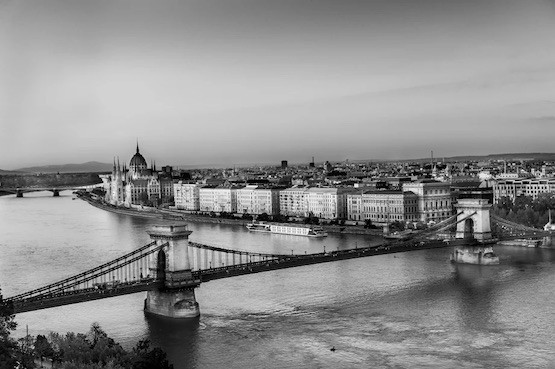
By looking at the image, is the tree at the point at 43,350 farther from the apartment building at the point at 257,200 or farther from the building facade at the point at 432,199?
the apartment building at the point at 257,200

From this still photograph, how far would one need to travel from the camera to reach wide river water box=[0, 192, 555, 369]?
9.89 meters

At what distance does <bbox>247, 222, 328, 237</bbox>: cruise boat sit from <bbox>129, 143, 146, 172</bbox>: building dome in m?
26.6

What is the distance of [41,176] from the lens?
3735 inches

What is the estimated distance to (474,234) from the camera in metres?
18.4

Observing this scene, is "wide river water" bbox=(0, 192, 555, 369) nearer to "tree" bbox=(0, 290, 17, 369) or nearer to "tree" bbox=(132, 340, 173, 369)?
"tree" bbox=(132, 340, 173, 369)

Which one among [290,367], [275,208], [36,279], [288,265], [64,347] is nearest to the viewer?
[64,347]

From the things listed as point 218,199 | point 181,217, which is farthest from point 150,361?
point 218,199

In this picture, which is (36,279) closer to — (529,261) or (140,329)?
(140,329)

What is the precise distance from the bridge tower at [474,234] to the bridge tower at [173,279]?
769 centimetres

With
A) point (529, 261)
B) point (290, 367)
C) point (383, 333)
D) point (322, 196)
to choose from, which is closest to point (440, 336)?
point (383, 333)

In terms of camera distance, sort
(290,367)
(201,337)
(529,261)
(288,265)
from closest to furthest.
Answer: (290,367)
(201,337)
(288,265)
(529,261)

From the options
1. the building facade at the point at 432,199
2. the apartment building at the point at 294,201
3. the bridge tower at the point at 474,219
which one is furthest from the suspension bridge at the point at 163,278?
the apartment building at the point at 294,201

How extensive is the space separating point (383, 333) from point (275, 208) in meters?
23.2

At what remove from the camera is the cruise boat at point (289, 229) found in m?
24.3
